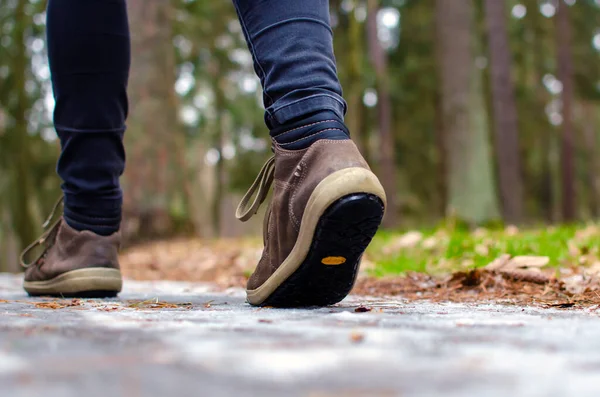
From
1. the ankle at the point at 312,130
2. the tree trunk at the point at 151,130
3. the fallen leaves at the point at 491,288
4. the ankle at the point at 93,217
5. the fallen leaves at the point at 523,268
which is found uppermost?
the tree trunk at the point at 151,130

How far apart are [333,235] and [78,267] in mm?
1076

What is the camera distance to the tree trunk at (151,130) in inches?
248

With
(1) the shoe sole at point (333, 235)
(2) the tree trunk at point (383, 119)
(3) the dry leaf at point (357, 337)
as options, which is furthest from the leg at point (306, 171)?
(2) the tree trunk at point (383, 119)

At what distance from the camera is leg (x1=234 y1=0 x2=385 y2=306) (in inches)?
58.7

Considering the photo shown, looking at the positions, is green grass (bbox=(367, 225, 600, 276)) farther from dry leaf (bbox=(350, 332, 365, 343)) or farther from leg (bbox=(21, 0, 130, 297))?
dry leaf (bbox=(350, 332, 365, 343))

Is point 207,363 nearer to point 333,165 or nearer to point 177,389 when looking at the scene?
point 177,389

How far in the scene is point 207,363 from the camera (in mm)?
811

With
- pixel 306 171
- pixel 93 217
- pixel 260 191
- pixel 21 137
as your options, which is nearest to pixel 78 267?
pixel 93 217

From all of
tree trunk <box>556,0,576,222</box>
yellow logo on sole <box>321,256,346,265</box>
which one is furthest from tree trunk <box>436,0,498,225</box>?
yellow logo on sole <box>321,256,346,265</box>

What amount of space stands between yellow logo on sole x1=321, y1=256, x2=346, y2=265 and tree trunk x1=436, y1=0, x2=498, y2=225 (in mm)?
6885

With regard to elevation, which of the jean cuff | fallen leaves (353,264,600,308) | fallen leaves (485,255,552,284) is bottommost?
fallen leaves (353,264,600,308)

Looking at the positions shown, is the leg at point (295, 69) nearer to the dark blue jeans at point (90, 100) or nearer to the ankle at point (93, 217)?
the dark blue jeans at point (90, 100)

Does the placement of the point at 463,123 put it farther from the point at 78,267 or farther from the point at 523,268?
the point at 78,267

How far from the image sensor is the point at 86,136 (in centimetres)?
221
